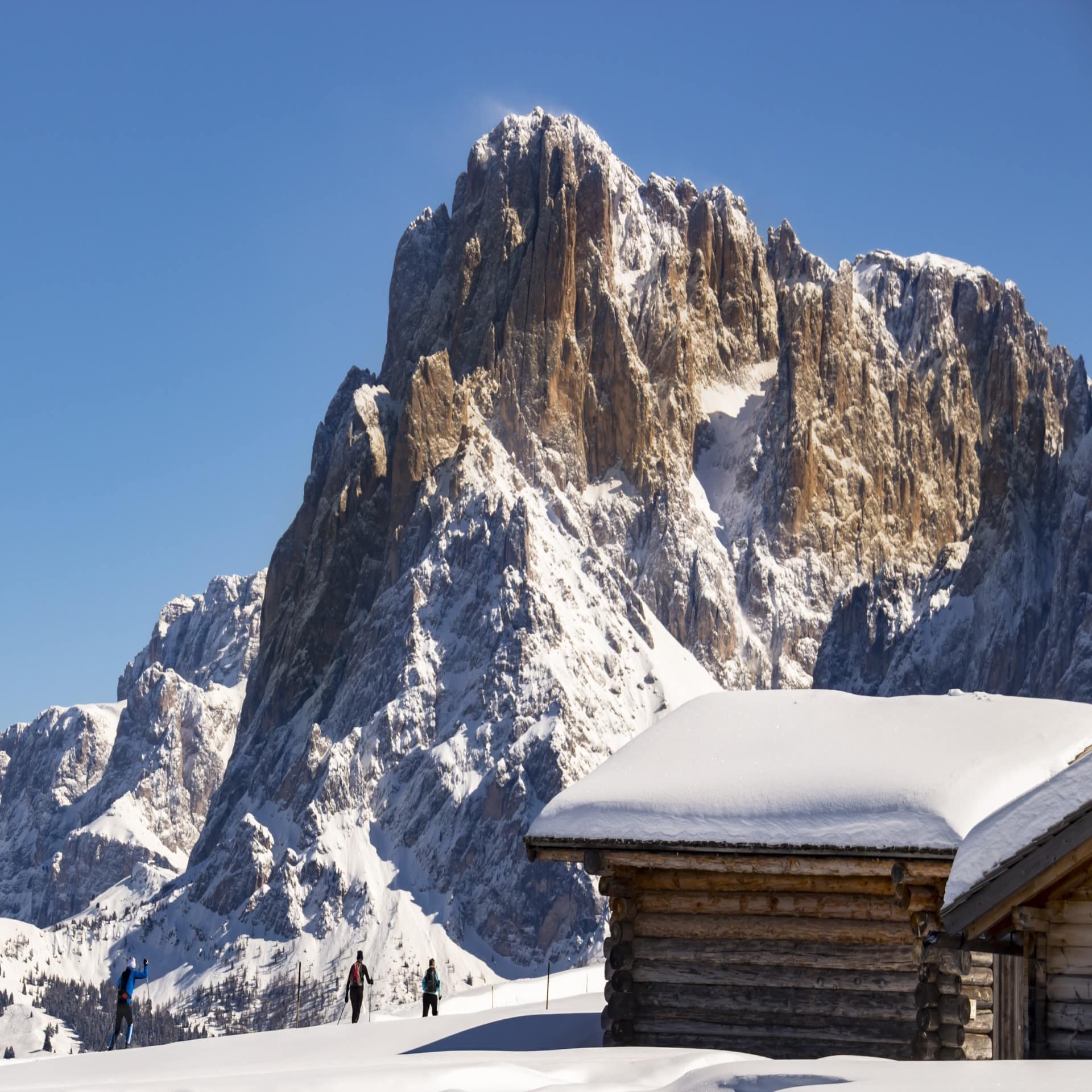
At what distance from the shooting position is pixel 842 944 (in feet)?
59.4

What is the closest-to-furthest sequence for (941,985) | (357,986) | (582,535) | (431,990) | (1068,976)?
1. (1068,976)
2. (941,985)
3. (431,990)
4. (357,986)
5. (582,535)

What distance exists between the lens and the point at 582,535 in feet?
505

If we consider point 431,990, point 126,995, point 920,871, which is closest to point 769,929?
point 920,871

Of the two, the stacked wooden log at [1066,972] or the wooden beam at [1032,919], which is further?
the wooden beam at [1032,919]

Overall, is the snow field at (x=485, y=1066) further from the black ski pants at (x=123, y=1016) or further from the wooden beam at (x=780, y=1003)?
the wooden beam at (x=780, y=1003)

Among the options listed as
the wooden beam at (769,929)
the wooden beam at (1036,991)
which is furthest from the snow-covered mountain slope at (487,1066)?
the wooden beam at (769,929)

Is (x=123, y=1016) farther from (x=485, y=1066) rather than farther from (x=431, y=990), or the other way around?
(x=485, y=1066)

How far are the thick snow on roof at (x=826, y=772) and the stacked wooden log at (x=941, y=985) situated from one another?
0.64m

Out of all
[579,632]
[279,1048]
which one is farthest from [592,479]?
[279,1048]

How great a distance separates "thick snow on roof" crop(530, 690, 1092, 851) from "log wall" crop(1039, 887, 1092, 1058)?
4556mm

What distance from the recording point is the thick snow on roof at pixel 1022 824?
11039mm

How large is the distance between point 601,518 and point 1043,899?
147 meters

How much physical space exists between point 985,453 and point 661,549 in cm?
3242

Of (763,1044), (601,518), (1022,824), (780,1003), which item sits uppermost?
(601,518)
